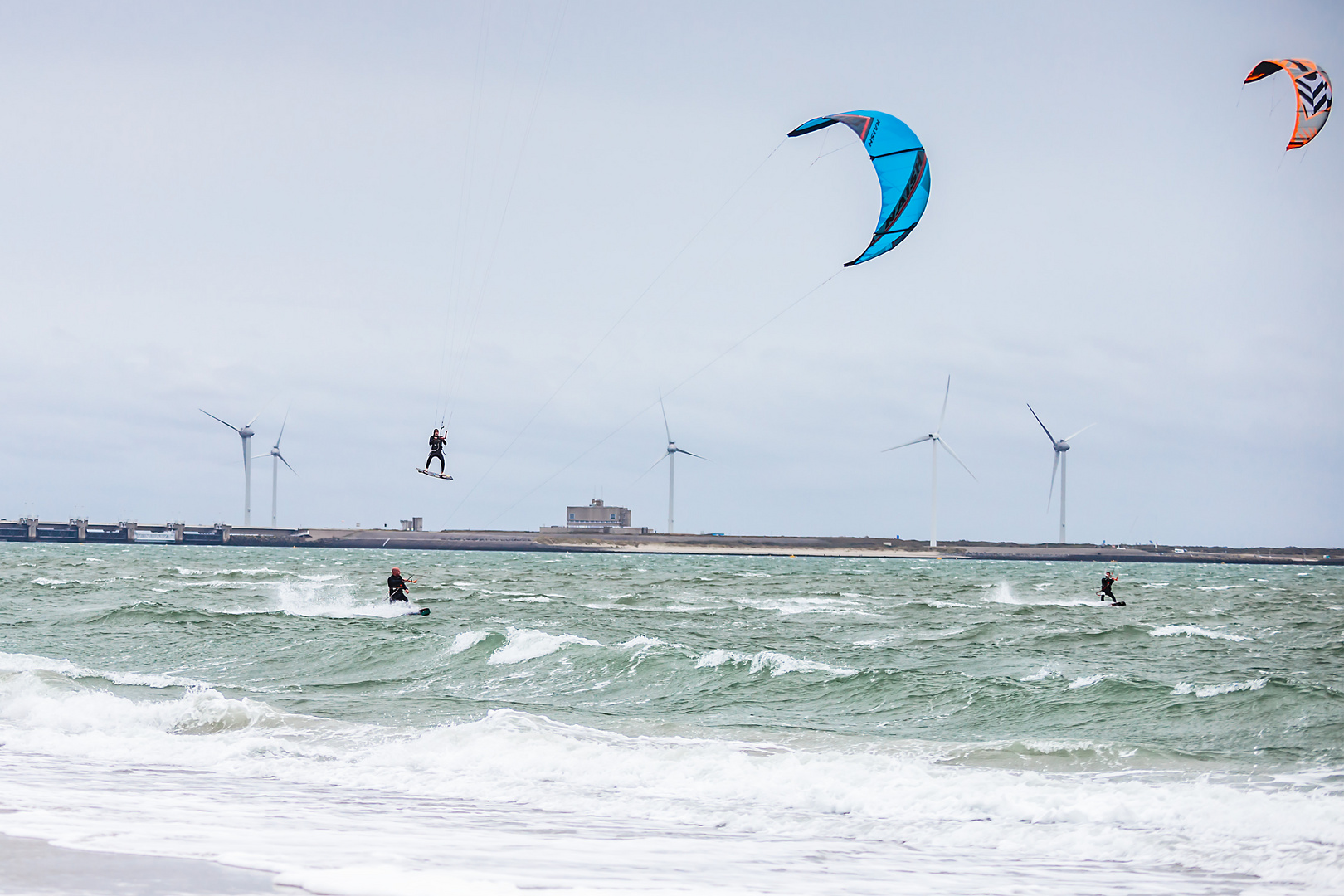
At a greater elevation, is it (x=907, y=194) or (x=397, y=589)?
(x=907, y=194)

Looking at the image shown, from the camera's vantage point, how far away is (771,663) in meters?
19.3

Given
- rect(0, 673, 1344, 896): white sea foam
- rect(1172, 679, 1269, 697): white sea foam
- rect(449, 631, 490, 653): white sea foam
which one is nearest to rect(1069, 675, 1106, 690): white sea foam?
rect(1172, 679, 1269, 697): white sea foam

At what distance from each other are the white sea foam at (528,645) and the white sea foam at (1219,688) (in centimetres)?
1018

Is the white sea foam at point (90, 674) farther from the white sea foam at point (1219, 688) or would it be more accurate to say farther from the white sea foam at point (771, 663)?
the white sea foam at point (1219, 688)

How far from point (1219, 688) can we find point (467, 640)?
44.4ft

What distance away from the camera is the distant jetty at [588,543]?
142 meters

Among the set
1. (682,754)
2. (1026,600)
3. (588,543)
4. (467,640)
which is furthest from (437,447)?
(588,543)

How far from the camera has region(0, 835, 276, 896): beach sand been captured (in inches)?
259

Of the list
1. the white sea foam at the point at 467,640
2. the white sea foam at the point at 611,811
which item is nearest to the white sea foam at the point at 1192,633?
the white sea foam at the point at 467,640

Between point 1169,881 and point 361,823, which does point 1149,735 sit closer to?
point 1169,881

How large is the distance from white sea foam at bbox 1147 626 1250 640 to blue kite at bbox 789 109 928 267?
12427mm

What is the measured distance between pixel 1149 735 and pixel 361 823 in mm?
9743

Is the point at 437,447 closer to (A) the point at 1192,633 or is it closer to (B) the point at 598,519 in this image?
(A) the point at 1192,633

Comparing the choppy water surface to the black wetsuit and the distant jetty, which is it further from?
the distant jetty
